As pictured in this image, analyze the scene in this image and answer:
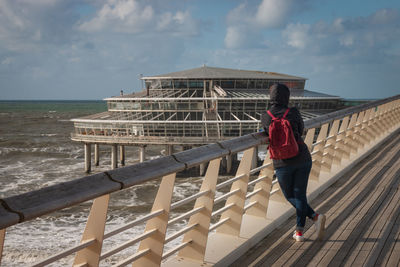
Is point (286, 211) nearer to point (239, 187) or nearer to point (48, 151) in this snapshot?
point (239, 187)

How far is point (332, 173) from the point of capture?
760cm

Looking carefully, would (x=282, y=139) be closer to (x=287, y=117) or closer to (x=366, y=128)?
(x=287, y=117)

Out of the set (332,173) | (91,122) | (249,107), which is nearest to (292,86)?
(249,107)

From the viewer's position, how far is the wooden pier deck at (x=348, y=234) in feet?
13.1

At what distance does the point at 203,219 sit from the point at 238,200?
693 mm

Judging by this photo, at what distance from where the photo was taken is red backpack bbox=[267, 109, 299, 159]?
4.10 meters

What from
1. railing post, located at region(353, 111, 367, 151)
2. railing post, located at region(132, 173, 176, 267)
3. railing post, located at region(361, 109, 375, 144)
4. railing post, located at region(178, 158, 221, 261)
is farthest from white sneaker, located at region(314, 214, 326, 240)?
railing post, located at region(361, 109, 375, 144)

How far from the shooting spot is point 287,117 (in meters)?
4.16

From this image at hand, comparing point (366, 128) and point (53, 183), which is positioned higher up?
point (366, 128)

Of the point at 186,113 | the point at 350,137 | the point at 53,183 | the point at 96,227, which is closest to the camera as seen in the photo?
the point at 96,227

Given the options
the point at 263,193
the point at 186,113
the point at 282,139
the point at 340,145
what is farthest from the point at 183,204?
the point at 186,113

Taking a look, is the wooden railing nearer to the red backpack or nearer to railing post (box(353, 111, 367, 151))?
the red backpack

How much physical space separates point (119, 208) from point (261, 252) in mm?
21718

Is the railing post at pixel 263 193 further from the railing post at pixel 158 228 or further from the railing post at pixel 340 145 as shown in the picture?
the railing post at pixel 340 145
